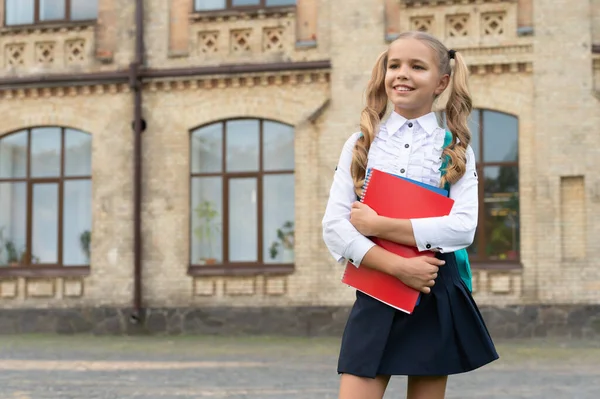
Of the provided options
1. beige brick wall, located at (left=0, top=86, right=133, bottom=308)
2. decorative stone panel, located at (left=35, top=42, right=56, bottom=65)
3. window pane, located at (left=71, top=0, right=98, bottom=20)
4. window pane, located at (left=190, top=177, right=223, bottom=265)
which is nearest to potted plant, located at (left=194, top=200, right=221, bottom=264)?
Result: window pane, located at (left=190, top=177, right=223, bottom=265)

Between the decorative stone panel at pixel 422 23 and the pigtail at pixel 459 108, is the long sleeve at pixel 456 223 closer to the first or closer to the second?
the pigtail at pixel 459 108

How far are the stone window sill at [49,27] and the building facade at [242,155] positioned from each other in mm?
37

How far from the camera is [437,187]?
3.25 metres

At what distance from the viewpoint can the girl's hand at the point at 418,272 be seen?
309 cm

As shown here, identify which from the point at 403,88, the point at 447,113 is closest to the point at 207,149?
the point at 447,113

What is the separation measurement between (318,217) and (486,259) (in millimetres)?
2914

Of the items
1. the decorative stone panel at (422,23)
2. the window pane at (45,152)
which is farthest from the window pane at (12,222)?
the decorative stone panel at (422,23)

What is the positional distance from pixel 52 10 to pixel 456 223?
644 inches

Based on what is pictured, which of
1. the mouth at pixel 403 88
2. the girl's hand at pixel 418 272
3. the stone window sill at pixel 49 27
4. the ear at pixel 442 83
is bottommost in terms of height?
the girl's hand at pixel 418 272

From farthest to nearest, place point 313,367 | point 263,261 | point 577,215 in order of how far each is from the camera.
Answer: point 263,261, point 577,215, point 313,367

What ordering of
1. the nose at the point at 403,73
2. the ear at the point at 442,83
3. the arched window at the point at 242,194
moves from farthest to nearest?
the arched window at the point at 242,194, the ear at the point at 442,83, the nose at the point at 403,73

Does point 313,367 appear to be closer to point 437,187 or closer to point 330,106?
point 330,106

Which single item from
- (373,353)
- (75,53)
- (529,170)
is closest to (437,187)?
(373,353)

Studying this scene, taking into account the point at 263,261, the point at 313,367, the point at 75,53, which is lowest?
the point at 313,367
